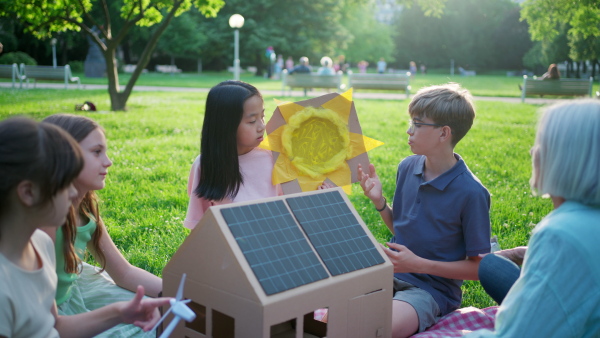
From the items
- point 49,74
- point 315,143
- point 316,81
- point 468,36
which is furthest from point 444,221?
point 468,36

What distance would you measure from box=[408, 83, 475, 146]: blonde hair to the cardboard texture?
0.30 m

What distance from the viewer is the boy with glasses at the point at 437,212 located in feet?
9.43

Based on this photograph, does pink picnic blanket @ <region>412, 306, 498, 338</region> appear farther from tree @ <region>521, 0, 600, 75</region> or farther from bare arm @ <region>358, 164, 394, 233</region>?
tree @ <region>521, 0, 600, 75</region>

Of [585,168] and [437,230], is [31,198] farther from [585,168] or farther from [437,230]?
[437,230]

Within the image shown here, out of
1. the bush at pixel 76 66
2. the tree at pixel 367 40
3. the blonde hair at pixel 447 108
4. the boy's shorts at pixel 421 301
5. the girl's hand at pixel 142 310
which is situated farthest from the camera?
the tree at pixel 367 40

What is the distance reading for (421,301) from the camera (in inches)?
115

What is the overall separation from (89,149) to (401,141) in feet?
22.9

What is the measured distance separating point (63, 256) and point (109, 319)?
57 centimetres

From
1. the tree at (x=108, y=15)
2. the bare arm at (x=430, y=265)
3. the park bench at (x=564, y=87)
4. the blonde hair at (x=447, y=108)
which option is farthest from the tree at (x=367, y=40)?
the bare arm at (x=430, y=265)

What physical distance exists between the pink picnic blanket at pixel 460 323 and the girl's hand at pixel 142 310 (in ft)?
4.49

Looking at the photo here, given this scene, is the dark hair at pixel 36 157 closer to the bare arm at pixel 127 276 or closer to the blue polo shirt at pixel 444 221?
the bare arm at pixel 127 276

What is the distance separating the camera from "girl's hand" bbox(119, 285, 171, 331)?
193cm

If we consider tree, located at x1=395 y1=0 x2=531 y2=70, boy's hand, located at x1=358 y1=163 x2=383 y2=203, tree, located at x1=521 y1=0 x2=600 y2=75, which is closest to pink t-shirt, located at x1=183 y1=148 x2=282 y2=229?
boy's hand, located at x1=358 y1=163 x2=383 y2=203

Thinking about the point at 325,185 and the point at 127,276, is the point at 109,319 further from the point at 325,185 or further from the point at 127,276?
the point at 325,185
